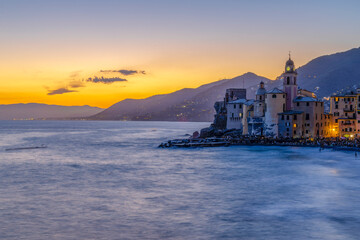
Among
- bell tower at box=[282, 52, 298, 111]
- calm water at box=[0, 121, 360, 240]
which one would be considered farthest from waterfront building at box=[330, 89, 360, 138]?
calm water at box=[0, 121, 360, 240]

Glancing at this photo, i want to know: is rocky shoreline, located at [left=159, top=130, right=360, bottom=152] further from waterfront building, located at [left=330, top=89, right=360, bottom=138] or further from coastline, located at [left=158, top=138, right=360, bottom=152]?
waterfront building, located at [left=330, top=89, right=360, bottom=138]

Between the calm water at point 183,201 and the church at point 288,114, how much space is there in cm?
3148

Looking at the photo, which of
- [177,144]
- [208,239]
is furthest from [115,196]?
[177,144]

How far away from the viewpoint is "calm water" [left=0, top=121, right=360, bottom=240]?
75.6 ft

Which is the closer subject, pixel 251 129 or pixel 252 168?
pixel 252 168

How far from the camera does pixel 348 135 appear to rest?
3826 inches

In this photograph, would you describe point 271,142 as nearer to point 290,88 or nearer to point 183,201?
point 290,88

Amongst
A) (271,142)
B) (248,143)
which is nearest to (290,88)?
(271,142)

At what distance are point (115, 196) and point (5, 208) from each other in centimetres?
935

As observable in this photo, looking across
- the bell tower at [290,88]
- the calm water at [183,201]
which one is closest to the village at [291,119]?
the bell tower at [290,88]

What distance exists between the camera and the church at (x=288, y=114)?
8856 centimetres

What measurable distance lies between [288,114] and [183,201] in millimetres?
62888

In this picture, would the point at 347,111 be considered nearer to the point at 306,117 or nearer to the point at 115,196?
the point at 306,117

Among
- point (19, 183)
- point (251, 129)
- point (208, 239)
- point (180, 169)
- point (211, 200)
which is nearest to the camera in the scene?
point (208, 239)
